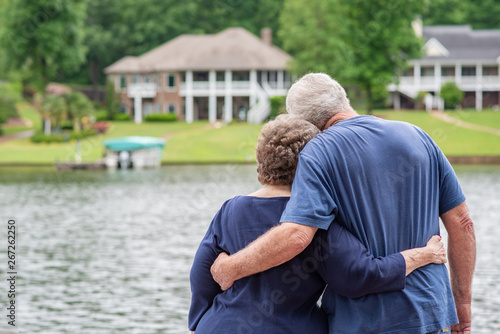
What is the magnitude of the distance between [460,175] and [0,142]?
106 ft

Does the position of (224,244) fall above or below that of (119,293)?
above

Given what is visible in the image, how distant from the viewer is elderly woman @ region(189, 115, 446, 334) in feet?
12.0

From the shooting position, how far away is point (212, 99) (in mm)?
69750

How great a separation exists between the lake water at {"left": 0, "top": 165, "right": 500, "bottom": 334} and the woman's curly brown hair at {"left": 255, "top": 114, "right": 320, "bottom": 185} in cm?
652

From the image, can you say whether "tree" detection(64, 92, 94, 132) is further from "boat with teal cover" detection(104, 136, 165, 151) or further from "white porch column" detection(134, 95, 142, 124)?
"boat with teal cover" detection(104, 136, 165, 151)

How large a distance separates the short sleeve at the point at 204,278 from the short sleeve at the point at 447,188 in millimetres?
1099

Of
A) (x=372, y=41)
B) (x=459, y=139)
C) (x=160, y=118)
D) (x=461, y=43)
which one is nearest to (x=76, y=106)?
(x=160, y=118)

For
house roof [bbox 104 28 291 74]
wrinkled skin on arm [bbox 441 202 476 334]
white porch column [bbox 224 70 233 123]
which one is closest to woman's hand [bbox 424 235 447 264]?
wrinkled skin on arm [bbox 441 202 476 334]

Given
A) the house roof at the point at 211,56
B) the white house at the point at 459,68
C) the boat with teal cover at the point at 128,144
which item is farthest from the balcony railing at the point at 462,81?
the boat with teal cover at the point at 128,144

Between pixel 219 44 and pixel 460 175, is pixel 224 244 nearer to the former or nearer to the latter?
pixel 460 175

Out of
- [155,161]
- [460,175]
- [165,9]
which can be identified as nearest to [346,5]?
[155,161]

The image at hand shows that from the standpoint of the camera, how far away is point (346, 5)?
173 feet

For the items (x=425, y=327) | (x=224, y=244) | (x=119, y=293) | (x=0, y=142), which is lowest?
(x=0, y=142)

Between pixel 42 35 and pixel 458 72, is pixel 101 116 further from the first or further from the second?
pixel 458 72
